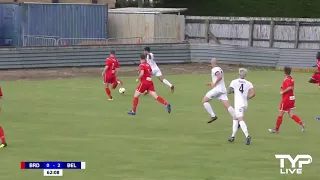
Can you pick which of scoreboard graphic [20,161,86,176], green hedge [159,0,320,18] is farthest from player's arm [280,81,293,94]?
green hedge [159,0,320,18]

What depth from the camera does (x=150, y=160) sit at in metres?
15.4

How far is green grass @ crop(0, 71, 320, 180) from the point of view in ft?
46.8

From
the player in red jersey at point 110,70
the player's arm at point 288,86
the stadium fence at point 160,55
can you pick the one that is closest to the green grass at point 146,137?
the player in red jersey at point 110,70

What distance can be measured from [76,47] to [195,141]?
23680 mm

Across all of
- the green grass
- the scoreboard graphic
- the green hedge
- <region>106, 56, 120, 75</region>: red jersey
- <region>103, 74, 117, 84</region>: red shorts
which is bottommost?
the green grass

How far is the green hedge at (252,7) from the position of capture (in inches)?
2677

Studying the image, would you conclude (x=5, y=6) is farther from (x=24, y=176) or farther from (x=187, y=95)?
(x=24, y=176)

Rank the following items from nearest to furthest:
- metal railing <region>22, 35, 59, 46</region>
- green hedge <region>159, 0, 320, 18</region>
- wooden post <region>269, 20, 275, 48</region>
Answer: metal railing <region>22, 35, 59, 46</region>, wooden post <region>269, 20, 275, 48</region>, green hedge <region>159, 0, 320, 18</region>

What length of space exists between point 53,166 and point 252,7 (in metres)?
58.8

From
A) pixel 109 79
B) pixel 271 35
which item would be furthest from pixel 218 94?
pixel 271 35

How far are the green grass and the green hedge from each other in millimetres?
38248

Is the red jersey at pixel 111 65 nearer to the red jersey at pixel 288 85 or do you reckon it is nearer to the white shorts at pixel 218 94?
the white shorts at pixel 218 94

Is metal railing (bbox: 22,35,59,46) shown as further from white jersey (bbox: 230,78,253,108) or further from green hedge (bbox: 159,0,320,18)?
white jersey (bbox: 230,78,253,108)

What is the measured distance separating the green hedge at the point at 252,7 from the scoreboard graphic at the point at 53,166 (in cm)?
5553
